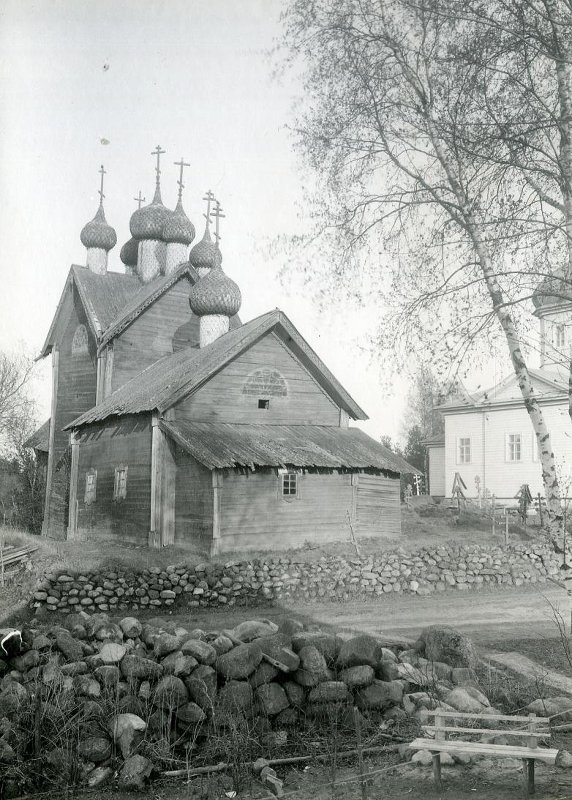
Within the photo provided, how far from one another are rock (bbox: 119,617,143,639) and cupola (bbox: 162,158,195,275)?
24261 mm

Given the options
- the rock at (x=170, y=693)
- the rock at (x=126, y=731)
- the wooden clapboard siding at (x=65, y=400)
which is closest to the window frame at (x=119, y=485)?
the wooden clapboard siding at (x=65, y=400)

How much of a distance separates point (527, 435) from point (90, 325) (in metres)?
20.0

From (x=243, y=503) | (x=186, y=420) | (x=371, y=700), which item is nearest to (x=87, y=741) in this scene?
(x=371, y=700)

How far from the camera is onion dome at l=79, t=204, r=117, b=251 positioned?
3356cm

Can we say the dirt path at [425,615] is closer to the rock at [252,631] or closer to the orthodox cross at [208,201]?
the rock at [252,631]

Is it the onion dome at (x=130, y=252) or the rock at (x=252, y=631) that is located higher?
the onion dome at (x=130, y=252)

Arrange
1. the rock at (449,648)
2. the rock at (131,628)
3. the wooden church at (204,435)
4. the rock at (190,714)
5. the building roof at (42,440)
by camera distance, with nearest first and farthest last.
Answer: the rock at (190,714)
the rock at (131,628)
the rock at (449,648)
the wooden church at (204,435)
the building roof at (42,440)

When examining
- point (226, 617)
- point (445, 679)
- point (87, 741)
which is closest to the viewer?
point (87, 741)

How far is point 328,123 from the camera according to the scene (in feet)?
43.6

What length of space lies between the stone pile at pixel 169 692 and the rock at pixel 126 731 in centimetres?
1

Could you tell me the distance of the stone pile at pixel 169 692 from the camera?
7.31 metres

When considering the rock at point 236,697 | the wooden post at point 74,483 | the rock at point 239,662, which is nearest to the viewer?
the rock at point 236,697

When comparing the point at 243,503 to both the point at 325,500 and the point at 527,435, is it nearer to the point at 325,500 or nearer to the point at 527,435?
the point at 325,500

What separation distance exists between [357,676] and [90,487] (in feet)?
59.6
